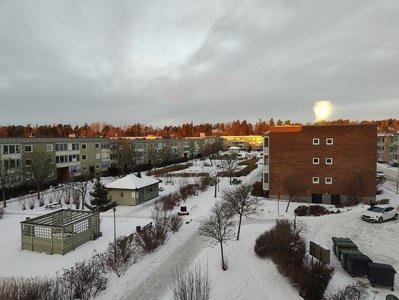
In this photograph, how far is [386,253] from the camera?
15.4 metres

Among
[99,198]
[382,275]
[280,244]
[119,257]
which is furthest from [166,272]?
[99,198]

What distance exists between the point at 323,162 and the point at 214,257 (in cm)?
2056

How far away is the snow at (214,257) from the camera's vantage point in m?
11.6

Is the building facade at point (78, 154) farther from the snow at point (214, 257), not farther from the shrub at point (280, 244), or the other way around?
the shrub at point (280, 244)

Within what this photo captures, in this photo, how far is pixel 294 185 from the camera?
1092 inches

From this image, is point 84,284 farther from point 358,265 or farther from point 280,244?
point 358,265

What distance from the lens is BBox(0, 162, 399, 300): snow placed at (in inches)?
456

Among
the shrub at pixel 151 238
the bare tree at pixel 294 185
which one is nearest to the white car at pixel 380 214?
the bare tree at pixel 294 185

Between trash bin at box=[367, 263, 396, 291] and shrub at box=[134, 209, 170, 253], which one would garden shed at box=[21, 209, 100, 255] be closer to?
shrub at box=[134, 209, 170, 253]

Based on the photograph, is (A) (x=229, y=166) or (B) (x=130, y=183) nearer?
(B) (x=130, y=183)

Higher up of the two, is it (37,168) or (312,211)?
(37,168)

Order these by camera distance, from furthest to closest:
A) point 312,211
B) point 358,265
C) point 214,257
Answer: point 312,211 → point 214,257 → point 358,265

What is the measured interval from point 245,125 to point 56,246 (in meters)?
159

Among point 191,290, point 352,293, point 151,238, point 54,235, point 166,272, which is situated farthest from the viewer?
point 151,238
